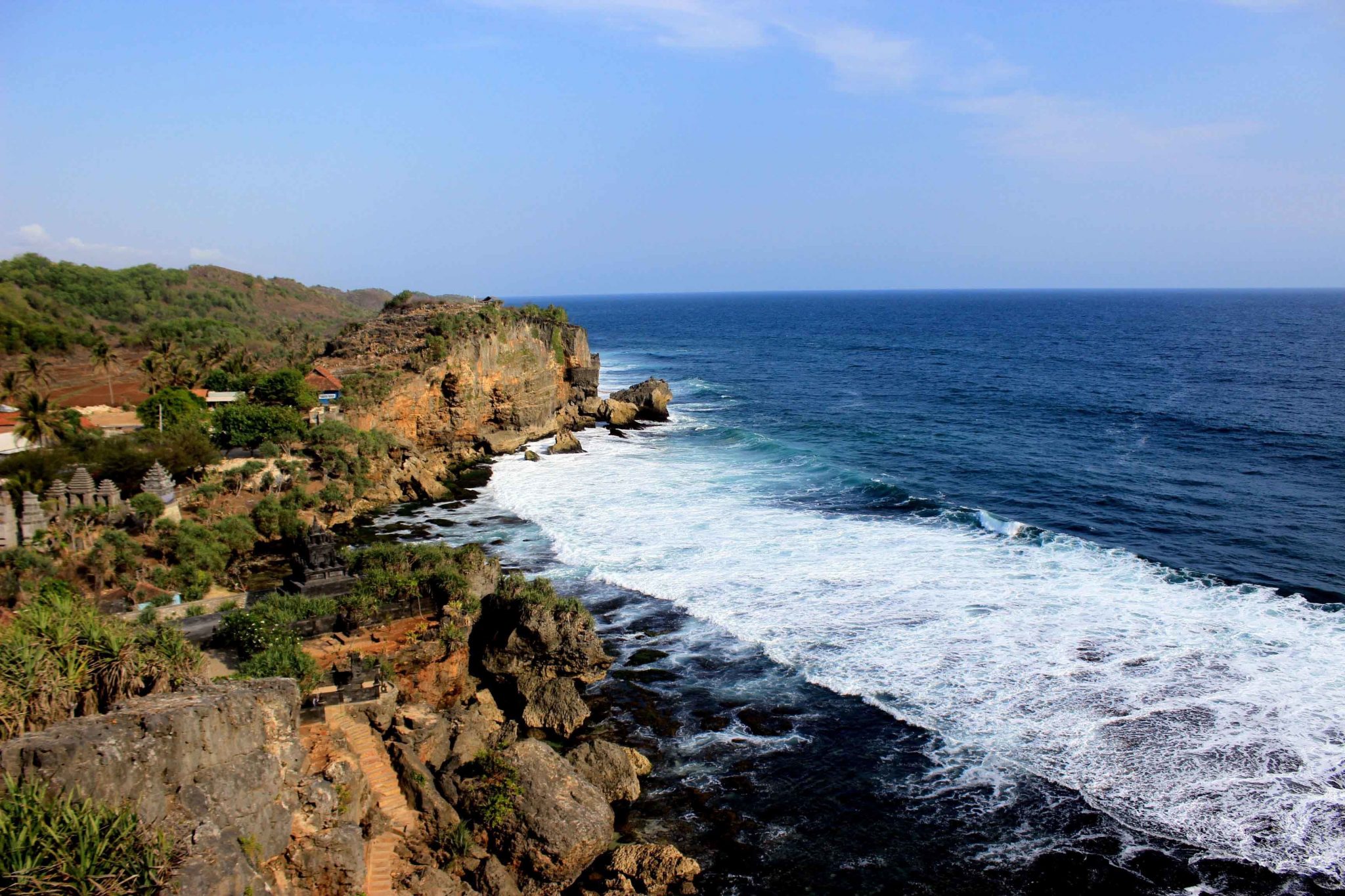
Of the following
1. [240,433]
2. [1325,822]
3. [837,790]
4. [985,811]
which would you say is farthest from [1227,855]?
[240,433]

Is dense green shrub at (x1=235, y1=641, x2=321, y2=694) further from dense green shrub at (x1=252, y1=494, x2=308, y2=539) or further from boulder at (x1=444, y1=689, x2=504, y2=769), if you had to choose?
dense green shrub at (x1=252, y1=494, x2=308, y2=539)

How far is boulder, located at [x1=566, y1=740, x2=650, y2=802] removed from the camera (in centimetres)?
1975

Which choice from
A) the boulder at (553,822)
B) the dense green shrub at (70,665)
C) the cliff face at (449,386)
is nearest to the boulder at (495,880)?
the boulder at (553,822)

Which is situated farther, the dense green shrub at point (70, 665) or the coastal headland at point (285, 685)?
the dense green shrub at point (70, 665)

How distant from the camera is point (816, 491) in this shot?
45594 millimetres

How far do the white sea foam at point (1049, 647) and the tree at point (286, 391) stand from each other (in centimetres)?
1508

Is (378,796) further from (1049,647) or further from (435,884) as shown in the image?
(1049,647)

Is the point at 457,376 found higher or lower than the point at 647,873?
higher

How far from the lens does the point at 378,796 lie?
17.2m

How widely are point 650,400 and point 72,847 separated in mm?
59367

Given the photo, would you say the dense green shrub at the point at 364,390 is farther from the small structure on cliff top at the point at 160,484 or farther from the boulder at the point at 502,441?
the small structure on cliff top at the point at 160,484

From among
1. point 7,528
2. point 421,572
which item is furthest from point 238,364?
point 421,572

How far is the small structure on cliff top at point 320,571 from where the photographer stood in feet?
82.5

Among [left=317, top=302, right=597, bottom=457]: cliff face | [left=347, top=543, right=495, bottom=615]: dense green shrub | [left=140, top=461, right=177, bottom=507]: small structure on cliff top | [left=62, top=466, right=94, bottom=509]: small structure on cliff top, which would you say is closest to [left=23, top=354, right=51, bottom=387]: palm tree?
[left=317, top=302, right=597, bottom=457]: cliff face
